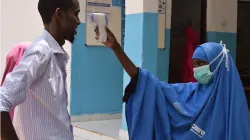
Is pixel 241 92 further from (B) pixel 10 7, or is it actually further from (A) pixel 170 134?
(B) pixel 10 7

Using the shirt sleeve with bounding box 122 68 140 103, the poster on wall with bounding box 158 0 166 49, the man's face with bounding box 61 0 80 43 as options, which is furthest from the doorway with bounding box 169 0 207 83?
the man's face with bounding box 61 0 80 43

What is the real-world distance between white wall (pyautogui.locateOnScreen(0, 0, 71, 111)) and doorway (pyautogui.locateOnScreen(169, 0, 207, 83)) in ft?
8.00

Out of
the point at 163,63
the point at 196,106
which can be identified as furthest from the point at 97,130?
the point at 196,106

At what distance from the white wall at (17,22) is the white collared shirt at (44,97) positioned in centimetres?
577

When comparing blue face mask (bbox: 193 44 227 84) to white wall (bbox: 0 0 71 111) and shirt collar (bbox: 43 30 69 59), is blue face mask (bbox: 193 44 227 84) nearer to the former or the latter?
shirt collar (bbox: 43 30 69 59)

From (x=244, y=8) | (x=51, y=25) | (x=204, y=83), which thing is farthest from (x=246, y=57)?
(x=51, y=25)

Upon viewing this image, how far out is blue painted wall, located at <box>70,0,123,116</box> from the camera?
6.17 metres

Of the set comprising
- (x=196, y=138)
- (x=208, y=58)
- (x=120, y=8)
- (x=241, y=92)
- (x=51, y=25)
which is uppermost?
(x=120, y=8)

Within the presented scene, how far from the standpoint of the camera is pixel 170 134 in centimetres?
281

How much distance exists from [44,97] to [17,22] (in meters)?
6.04

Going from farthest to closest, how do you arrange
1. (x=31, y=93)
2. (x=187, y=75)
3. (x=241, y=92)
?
(x=187, y=75) → (x=241, y=92) → (x=31, y=93)

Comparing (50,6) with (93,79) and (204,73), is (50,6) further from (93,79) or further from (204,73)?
(93,79)

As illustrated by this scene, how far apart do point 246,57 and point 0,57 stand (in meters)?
4.72

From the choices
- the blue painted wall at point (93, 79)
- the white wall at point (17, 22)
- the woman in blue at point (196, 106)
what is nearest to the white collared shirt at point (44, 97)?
the woman in blue at point (196, 106)
